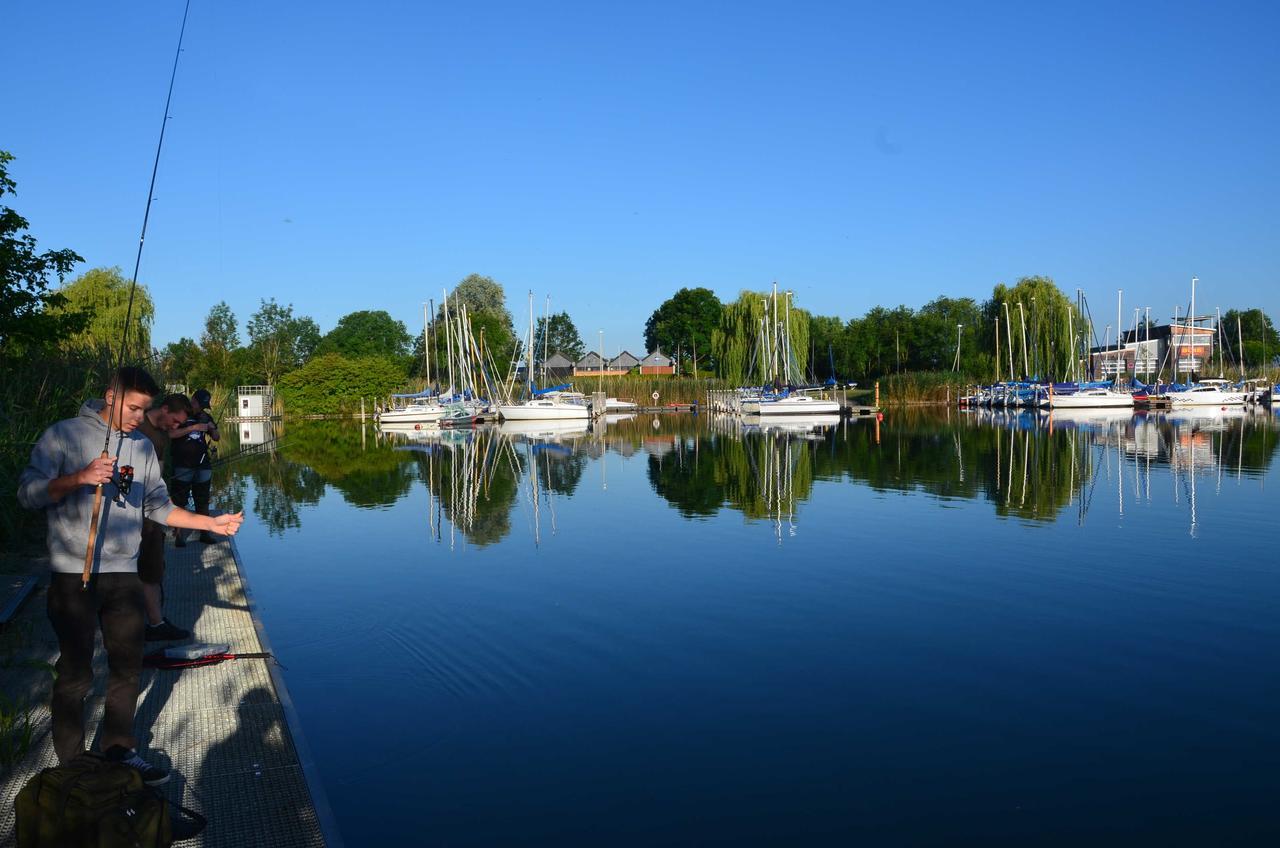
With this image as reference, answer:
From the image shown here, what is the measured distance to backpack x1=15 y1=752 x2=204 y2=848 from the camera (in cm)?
398

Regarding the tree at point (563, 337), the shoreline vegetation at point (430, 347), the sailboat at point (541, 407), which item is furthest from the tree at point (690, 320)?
the sailboat at point (541, 407)

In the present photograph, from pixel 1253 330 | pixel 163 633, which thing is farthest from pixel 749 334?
pixel 1253 330

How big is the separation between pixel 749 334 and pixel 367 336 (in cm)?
5769

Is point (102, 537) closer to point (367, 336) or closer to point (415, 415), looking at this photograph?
point (415, 415)

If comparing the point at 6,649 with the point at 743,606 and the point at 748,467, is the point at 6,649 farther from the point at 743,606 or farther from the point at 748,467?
the point at 748,467

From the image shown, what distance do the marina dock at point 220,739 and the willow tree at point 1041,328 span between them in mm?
66988

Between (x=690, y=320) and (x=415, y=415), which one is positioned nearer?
(x=415, y=415)

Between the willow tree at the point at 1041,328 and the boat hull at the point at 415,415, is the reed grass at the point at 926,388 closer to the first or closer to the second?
the willow tree at the point at 1041,328

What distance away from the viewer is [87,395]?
15.2m

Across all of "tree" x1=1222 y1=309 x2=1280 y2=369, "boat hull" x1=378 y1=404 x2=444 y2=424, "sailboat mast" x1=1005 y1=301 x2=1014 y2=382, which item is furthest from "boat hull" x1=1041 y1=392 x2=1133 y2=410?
"tree" x1=1222 y1=309 x2=1280 y2=369

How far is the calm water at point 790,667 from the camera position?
5.52 m

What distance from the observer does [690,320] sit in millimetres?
108250

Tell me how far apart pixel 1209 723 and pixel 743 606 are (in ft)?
14.8

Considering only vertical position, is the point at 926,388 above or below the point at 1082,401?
above
